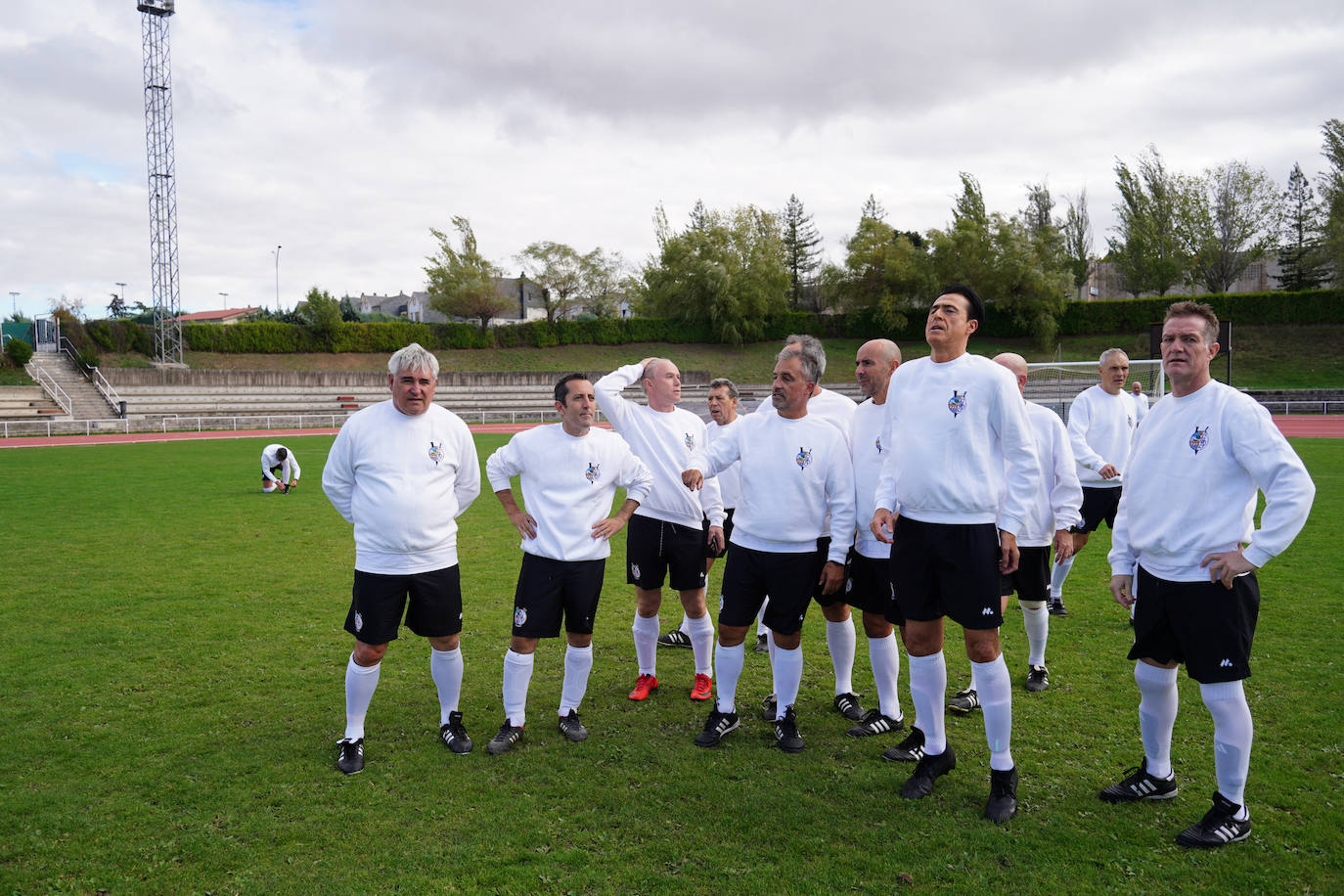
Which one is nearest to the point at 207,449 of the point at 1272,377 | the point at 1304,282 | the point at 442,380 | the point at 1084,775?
the point at 442,380

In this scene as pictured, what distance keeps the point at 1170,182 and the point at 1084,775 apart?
59.4 meters

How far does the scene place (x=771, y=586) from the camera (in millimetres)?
4871

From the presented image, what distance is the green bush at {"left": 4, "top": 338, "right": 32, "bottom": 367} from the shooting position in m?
35.9

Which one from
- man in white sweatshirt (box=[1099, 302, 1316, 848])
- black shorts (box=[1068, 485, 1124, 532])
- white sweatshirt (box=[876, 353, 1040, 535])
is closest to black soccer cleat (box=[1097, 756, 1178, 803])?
man in white sweatshirt (box=[1099, 302, 1316, 848])

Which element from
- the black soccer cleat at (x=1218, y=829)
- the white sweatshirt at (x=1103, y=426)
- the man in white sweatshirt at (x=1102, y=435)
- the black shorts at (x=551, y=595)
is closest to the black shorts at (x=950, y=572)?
the black soccer cleat at (x=1218, y=829)

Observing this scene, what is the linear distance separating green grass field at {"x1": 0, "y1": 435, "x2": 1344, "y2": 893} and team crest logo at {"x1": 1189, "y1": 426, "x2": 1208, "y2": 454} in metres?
1.78

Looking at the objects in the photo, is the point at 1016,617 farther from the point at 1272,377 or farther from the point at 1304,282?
the point at 1304,282

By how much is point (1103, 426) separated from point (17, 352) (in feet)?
141

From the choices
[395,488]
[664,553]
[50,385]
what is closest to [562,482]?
[395,488]

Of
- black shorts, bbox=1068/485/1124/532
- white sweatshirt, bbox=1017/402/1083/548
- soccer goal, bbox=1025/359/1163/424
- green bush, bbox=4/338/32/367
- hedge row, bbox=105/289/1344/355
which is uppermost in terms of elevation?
hedge row, bbox=105/289/1344/355

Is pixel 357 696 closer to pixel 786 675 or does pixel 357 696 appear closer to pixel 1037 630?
pixel 786 675

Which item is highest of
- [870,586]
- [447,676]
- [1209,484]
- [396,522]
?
[1209,484]

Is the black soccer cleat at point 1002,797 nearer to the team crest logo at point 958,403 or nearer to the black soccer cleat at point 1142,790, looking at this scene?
the black soccer cleat at point 1142,790

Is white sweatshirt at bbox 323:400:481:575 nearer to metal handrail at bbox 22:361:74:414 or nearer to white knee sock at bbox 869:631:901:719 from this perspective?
white knee sock at bbox 869:631:901:719
